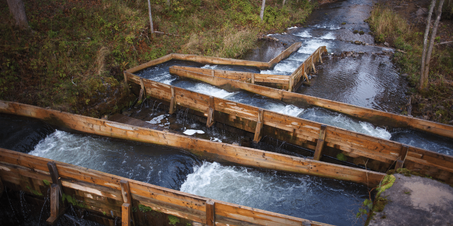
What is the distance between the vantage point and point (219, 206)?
4602 mm

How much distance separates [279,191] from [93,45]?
12287 mm

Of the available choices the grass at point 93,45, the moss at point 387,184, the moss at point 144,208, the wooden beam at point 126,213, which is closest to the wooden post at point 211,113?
the moss at point 144,208

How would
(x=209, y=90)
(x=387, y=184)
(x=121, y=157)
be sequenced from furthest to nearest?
1. (x=209, y=90)
2. (x=121, y=157)
3. (x=387, y=184)

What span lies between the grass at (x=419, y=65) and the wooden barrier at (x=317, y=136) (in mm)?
4932

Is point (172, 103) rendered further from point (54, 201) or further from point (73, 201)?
point (54, 201)

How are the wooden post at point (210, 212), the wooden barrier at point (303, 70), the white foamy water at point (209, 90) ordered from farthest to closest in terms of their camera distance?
the wooden barrier at point (303, 70)
the white foamy water at point (209, 90)
the wooden post at point (210, 212)

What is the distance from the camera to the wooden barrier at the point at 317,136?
5.99 m

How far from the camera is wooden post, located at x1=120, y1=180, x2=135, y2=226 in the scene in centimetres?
509

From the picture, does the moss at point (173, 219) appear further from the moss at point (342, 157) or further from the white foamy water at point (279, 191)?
the moss at point (342, 157)

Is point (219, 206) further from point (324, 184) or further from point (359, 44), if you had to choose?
point (359, 44)

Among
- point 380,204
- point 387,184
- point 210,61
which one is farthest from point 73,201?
point 210,61

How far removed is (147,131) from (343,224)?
5807mm

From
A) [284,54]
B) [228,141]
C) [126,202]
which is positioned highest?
[284,54]

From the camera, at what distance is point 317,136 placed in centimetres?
739
